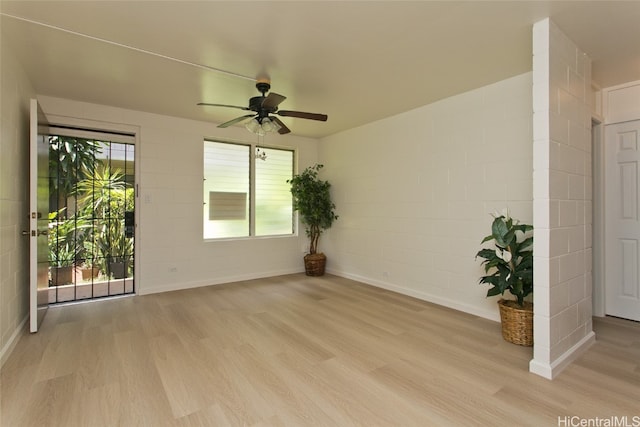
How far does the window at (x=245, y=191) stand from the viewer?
485 centimetres

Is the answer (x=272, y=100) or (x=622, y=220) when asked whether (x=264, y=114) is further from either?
(x=622, y=220)

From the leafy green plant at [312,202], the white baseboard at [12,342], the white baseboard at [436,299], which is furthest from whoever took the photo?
the leafy green plant at [312,202]

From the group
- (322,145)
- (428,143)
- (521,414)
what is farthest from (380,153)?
(521,414)

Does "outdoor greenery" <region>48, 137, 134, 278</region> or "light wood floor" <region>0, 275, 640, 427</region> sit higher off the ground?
"outdoor greenery" <region>48, 137, 134, 278</region>

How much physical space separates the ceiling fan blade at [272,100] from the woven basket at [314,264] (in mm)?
3038

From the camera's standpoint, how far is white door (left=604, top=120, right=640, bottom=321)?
10.4 feet

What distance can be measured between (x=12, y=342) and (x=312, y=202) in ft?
12.4

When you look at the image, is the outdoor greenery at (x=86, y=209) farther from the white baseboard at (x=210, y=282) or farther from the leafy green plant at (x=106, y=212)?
the white baseboard at (x=210, y=282)

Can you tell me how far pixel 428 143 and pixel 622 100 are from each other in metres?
1.92

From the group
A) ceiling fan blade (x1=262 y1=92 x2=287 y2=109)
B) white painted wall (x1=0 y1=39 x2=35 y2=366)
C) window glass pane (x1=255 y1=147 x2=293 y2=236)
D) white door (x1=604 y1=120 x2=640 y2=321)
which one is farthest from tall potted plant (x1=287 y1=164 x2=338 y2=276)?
white door (x1=604 y1=120 x2=640 y2=321)

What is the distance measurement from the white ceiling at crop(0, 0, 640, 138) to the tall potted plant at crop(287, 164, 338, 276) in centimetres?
181

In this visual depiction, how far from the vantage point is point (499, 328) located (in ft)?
9.82

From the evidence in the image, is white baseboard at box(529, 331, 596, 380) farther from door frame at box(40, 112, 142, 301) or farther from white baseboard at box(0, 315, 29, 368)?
door frame at box(40, 112, 142, 301)

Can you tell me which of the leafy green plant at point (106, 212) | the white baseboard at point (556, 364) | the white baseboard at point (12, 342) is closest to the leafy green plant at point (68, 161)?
the leafy green plant at point (106, 212)
